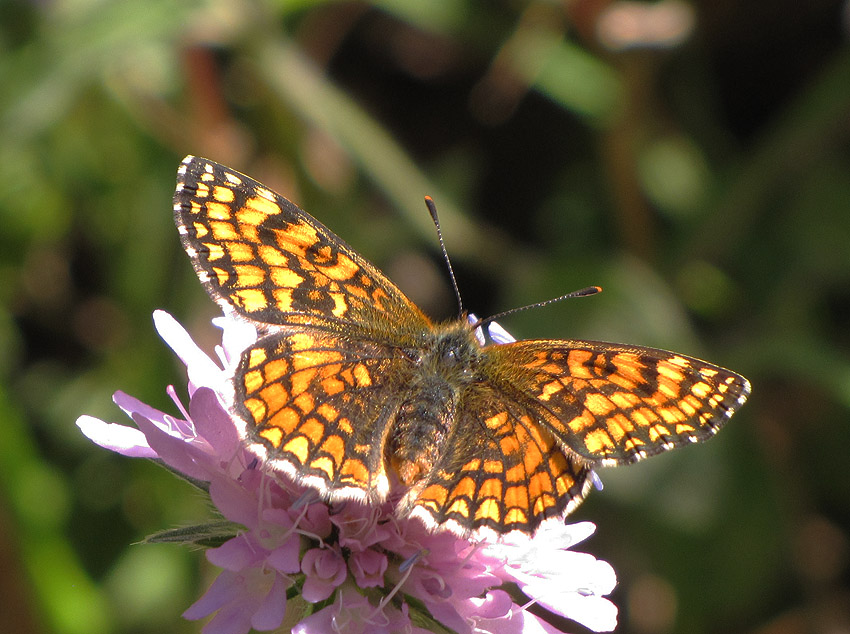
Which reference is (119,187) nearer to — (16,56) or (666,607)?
(16,56)

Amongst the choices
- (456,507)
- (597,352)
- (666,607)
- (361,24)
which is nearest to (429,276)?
(361,24)

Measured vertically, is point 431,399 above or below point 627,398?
below

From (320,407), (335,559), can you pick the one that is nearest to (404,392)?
(320,407)

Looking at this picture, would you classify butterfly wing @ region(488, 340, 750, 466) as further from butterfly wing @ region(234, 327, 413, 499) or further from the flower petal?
the flower petal

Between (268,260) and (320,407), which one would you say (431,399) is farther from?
(268,260)

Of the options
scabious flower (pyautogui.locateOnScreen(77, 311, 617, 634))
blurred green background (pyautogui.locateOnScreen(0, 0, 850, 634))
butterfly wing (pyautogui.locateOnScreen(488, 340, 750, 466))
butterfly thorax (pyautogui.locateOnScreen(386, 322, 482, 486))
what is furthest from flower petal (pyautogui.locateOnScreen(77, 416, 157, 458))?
blurred green background (pyautogui.locateOnScreen(0, 0, 850, 634))

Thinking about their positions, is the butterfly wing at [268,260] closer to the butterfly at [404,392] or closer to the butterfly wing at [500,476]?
the butterfly at [404,392]
